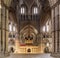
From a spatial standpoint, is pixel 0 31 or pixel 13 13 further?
pixel 13 13

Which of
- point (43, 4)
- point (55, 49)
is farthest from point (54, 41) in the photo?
point (43, 4)

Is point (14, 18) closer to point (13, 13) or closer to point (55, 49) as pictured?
point (13, 13)

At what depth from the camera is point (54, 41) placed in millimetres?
21656

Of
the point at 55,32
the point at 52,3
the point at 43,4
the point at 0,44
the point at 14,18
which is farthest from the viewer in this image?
the point at 14,18

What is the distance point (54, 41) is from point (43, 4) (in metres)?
23.7

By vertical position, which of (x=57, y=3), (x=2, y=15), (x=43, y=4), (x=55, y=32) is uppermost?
(x=43, y=4)

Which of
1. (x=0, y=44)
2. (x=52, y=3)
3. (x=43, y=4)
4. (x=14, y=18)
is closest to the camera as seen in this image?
(x=0, y=44)

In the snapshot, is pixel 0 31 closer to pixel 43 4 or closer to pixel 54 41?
pixel 54 41

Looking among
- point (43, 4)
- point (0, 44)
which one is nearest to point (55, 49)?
point (0, 44)

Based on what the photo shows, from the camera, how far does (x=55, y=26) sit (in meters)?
21.5

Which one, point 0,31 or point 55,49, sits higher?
point 0,31

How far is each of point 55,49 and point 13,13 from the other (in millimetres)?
25902

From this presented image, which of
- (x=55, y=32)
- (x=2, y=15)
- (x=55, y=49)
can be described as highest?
(x=2, y=15)

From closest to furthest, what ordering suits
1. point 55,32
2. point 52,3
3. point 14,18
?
point 55,32
point 52,3
point 14,18
